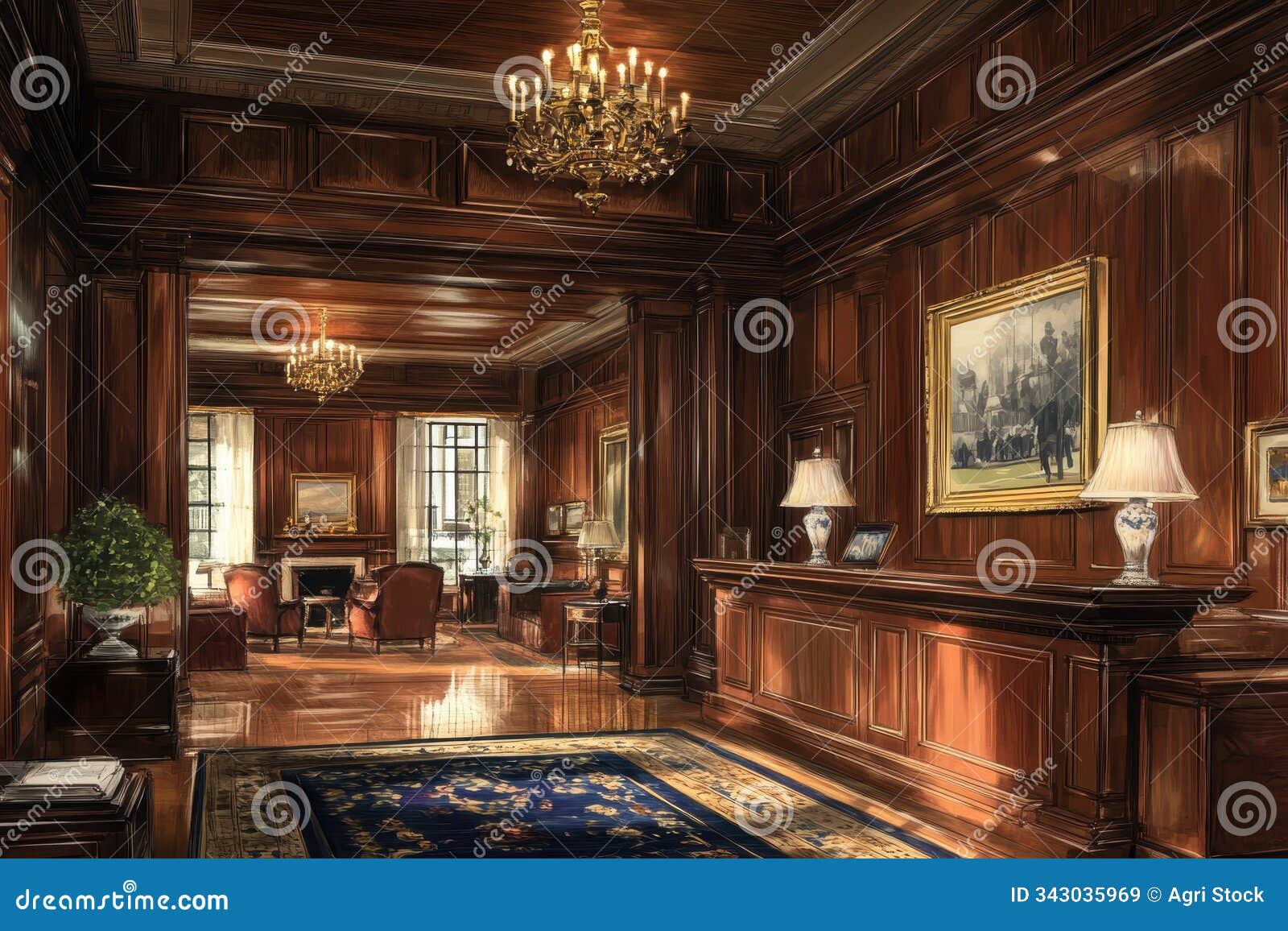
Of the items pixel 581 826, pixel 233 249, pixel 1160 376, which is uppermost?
pixel 233 249

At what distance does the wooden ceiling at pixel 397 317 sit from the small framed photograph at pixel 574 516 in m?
1.90

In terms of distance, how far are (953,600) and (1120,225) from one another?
6.46 feet

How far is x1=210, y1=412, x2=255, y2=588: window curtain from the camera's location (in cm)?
1584

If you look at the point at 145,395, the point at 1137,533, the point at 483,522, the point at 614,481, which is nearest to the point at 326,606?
the point at 483,522

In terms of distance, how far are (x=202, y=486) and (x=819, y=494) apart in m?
11.3

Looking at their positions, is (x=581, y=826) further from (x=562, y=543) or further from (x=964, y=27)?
(x=562, y=543)

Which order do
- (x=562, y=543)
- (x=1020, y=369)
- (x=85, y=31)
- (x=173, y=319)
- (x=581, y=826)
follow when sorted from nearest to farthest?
(x=581, y=826) → (x=1020, y=369) → (x=85, y=31) → (x=173, y=319) → (x=562, y=543)

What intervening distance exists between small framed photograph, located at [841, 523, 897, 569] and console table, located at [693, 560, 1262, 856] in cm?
98

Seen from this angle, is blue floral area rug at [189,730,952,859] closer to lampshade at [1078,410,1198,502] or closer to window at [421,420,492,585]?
lampshade at [1078,410,1198,502]

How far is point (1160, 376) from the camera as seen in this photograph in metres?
5.19

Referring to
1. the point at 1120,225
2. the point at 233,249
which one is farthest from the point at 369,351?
the point at 1120,225

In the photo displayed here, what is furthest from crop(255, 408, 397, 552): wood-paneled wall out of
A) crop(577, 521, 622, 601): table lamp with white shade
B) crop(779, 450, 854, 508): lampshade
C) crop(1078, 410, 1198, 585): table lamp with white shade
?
crop(1078, 410, 1198, 585): table lamp with white shade

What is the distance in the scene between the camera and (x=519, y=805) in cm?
510

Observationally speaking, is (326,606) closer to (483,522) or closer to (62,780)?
(483,522)
